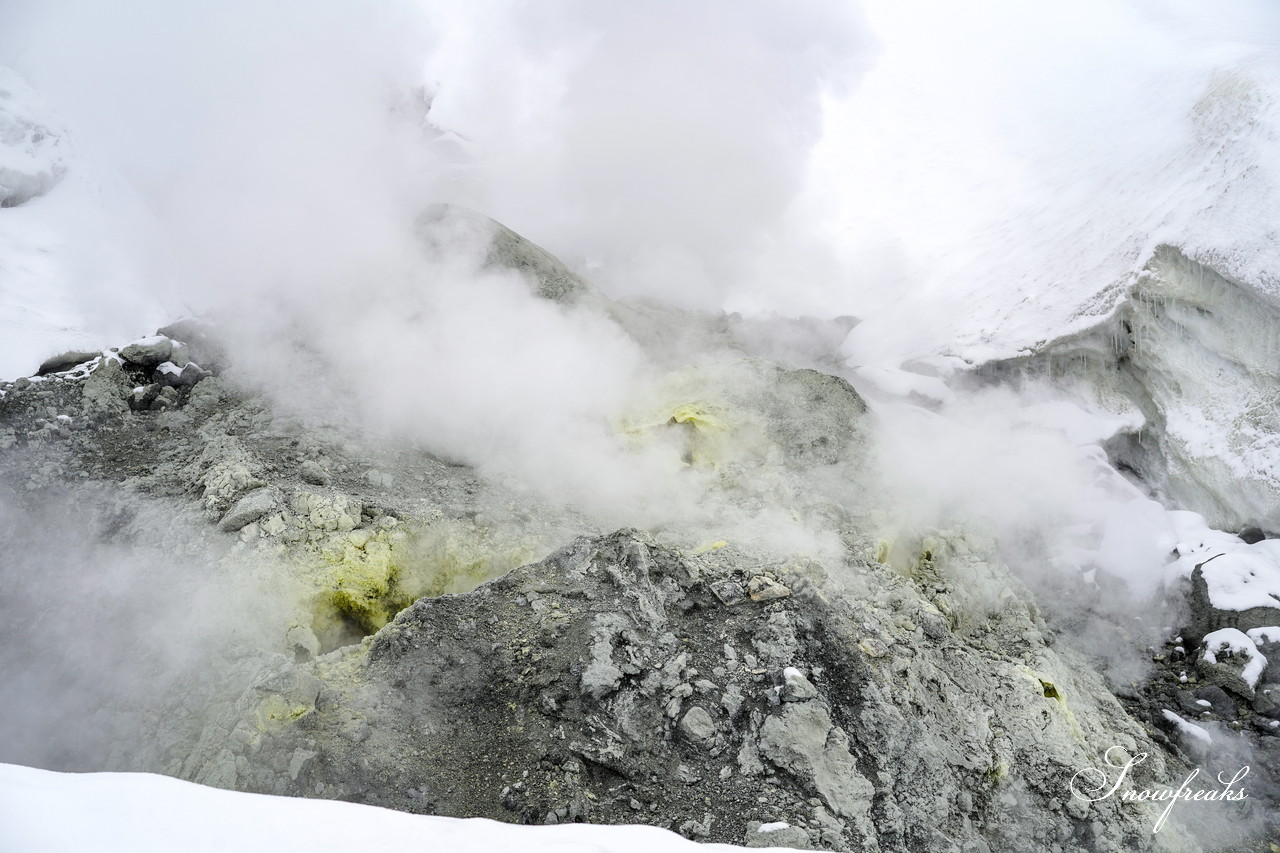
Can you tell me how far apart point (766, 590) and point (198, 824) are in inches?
143

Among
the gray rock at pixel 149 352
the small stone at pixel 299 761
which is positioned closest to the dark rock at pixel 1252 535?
the small stone at pixel 299 761

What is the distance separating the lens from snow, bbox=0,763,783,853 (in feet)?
6.75

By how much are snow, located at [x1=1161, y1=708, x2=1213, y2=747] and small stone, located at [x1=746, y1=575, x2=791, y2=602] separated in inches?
163

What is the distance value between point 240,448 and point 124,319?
279 cm

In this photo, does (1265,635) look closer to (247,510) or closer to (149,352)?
(247,510)

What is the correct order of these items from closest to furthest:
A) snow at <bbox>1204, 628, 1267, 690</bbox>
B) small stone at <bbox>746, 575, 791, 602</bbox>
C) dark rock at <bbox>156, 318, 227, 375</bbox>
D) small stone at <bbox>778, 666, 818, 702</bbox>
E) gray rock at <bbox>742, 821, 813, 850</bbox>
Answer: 1. gray rock at <bbox>742, 821, 813, 850</bbox>
2. small stone at <bbox>778, 666, 818, 702</bbox>
3. small stone at <bbox>746, 575, 791, 602</bbox>
4. snow at <bbox>1204, 628, 1267, 690</bbox>
5. dark rock at <bbox>156, 318, 227, 375</bbox>

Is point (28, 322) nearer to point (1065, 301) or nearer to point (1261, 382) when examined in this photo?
point (1065, 301)

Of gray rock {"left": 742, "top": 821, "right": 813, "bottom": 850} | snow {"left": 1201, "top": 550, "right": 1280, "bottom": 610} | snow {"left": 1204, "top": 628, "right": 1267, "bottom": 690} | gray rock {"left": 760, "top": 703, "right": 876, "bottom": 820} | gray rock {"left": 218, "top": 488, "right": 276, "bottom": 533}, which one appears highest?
snow {"left": 1201, "top": 550, "right": 1280, "bottom": 610}

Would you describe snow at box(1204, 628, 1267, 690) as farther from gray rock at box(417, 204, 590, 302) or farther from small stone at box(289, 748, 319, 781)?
gray rock at box(417, 204, 590, 302)

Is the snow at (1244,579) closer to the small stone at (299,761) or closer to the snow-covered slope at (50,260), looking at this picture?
the small stone at (299,761)

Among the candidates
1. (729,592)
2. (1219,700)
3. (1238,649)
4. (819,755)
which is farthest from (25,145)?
(1238,649)

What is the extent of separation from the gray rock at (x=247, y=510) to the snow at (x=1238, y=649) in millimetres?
8723

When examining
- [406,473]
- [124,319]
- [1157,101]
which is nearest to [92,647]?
[406,473]

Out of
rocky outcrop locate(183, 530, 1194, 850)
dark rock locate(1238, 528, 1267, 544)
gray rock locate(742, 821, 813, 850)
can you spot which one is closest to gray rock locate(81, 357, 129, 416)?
rocky outcrop locate(183, 530, 1194, 850)
